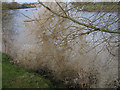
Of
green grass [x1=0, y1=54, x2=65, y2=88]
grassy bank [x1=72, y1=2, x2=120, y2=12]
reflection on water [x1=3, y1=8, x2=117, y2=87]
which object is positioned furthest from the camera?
reflection on water [x1=3, y1=8, x2=117, y2=87]

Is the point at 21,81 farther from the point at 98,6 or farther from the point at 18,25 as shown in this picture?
the point at 98,6

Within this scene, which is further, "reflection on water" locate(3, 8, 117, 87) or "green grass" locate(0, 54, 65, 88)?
"reflection on water" locate(3, 8, 117, 87)

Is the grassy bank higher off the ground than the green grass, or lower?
higher

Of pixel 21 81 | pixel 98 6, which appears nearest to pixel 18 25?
pixel 21 81

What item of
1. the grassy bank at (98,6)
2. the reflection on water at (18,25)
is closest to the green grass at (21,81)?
the reflection on water at (18,25)

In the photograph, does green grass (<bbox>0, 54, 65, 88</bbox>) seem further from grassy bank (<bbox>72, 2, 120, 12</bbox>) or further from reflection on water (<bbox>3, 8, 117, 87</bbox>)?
grassy bank (<bbox>72, 2, 120, 12</bbox>)

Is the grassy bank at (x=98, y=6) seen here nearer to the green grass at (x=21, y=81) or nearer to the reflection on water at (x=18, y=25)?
the reflection on water at (x=18, y=25)

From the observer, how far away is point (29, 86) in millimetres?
2295

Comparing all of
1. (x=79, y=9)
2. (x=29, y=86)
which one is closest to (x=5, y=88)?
(x=29, y=86)

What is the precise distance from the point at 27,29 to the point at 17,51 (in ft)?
2.23

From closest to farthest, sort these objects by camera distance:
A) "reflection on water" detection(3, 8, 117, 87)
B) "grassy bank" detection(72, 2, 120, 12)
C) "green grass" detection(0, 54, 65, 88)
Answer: "grassy bank" detection(72, 2, 120, 12) < "green grass" detection(0, 54, 65, 88) < "reflection on water" detection(3, 8, 117, 87)

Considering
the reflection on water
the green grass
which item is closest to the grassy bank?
the reflection on water

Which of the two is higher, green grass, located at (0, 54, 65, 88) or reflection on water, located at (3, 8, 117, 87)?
reflection on water, located at (3, 8, 117, 87)

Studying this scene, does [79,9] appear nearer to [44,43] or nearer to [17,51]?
[44,43]
